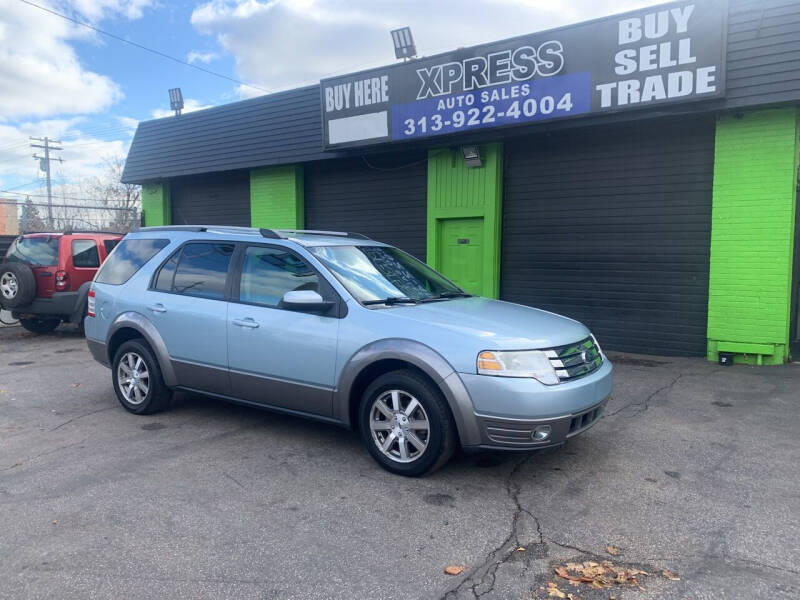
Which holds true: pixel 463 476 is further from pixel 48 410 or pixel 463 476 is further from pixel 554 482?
pixel 48 410

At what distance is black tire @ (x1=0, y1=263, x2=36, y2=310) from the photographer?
1023cm

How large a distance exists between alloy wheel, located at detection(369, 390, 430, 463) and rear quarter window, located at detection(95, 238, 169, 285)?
9.79ft

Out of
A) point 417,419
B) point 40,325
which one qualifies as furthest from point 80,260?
point 417,419

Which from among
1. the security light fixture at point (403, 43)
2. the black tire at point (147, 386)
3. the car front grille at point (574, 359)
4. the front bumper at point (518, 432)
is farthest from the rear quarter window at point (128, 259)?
the security light fixture at point (403, 43)

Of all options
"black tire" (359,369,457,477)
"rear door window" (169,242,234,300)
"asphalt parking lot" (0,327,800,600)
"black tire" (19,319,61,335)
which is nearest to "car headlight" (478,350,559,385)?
"black tire" (359,369,457,477)

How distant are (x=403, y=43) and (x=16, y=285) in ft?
25.5

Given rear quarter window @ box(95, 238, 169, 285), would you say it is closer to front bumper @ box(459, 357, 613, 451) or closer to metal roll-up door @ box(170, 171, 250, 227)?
front bumper @ box(459, 357, 613, 451)

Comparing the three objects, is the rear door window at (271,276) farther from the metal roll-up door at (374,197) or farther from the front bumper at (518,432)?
the metal roll-up door at (374,197)

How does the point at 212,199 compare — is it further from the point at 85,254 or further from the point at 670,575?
the point at 670,575

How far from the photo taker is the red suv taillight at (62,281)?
10.6m

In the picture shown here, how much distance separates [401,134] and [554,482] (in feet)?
25.2

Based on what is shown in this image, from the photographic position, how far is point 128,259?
6301 mm

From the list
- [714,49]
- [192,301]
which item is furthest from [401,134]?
[192,301]

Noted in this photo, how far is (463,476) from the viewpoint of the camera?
4379mm
